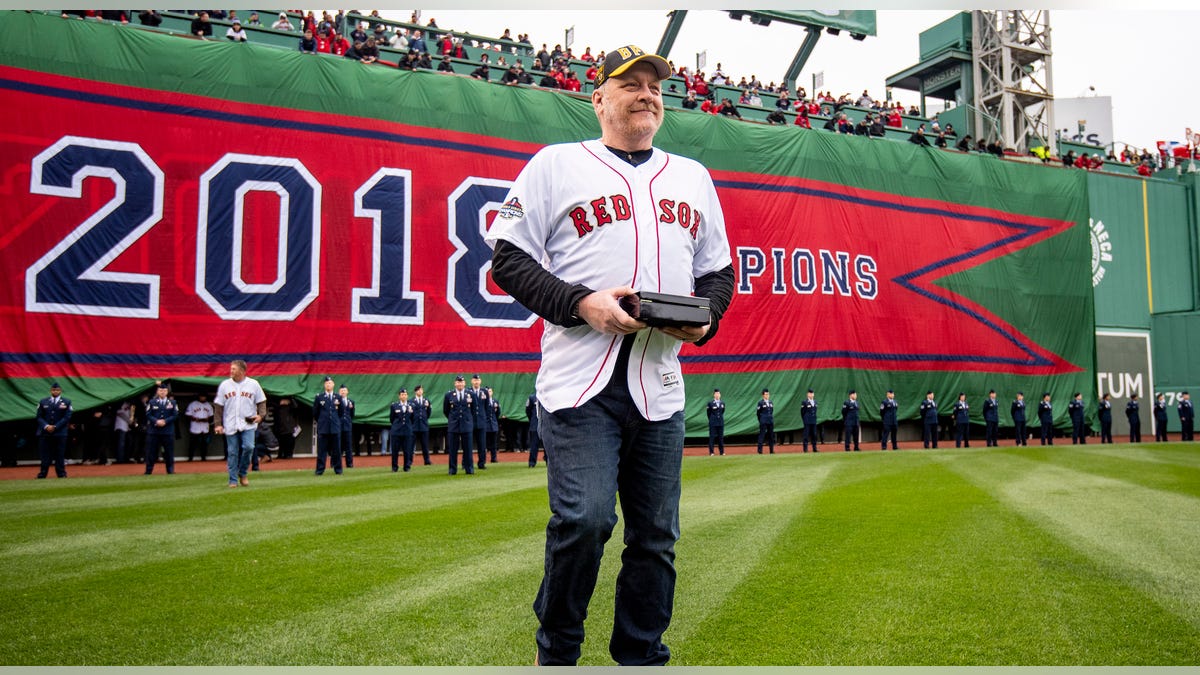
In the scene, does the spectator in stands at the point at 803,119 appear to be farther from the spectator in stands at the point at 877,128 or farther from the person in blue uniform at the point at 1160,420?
the person in blue uniform at the point at 1160,420

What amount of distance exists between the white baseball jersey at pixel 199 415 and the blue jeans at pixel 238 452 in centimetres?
578

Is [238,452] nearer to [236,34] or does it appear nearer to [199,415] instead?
[199,415]

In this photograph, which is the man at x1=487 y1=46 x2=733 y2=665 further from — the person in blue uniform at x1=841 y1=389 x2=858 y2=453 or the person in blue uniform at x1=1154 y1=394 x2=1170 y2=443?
the person in blue uniform at x1=1154 y1=394 x2=1170 y2=443

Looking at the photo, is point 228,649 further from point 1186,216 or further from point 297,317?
point 1186,216

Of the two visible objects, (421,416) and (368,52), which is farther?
(368,52)

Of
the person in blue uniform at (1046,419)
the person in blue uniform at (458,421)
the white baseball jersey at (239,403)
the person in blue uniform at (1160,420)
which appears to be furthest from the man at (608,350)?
the person in blue uniform at (1160,420)

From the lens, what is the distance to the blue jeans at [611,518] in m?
2.75

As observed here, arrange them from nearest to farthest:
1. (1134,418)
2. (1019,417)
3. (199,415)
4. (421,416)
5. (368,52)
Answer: (421,416) < (199,415) < (368,52) < (1019,417) < (1134,418)

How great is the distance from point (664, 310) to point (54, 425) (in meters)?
15.3

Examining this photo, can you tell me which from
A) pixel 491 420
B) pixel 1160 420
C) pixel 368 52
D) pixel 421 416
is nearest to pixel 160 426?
pixel 421 416

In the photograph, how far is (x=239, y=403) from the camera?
39.5 feet

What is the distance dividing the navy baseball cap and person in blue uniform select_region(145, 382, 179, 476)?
14.3m

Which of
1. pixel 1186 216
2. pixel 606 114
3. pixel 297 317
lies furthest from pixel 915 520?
pixel 1186 216

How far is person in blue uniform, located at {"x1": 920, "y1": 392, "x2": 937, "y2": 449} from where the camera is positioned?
78.1 feet
